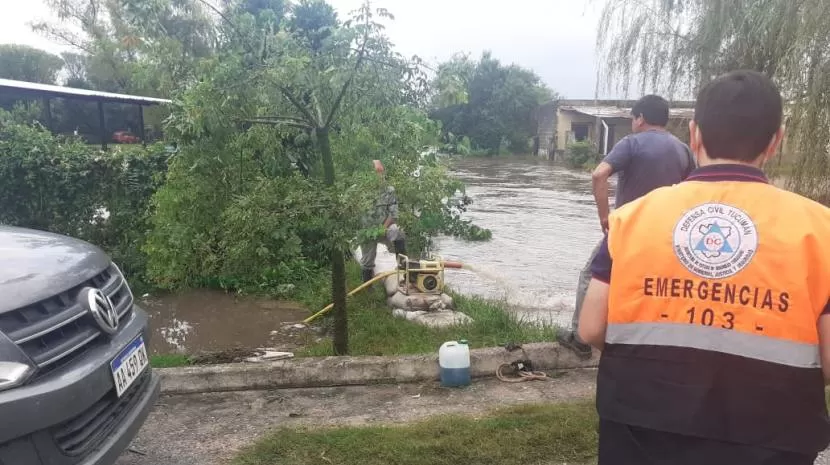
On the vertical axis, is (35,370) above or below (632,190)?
below

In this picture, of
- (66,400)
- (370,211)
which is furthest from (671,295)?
(370,211)

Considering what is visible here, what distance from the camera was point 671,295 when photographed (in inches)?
58.9

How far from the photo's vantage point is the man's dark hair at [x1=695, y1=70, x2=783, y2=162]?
1505 millimetres

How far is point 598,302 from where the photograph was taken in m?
1.62

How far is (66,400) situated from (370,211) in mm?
2254

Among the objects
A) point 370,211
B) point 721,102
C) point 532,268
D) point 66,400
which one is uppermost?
point 721,102

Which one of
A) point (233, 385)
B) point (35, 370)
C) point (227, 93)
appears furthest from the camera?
point (233, 385)

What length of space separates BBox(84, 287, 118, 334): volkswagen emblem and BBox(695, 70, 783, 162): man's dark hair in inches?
90.0

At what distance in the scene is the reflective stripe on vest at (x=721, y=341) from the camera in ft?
4.61

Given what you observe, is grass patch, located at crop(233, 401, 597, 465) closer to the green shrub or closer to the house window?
the green shrub

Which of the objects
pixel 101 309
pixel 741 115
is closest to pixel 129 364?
pixel 101 309

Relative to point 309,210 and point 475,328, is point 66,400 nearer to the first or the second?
point 309,210

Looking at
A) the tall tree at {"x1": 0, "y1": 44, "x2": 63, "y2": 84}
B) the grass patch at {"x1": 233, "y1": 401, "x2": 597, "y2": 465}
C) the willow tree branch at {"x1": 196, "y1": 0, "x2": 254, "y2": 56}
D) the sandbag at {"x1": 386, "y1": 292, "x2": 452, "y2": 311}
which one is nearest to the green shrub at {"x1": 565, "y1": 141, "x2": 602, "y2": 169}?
the sandbag at {"x1": 386, "y1": 292, "x2": 452, "y2": 311}

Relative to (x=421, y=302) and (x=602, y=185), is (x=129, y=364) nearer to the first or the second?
(x=602, y=185)
